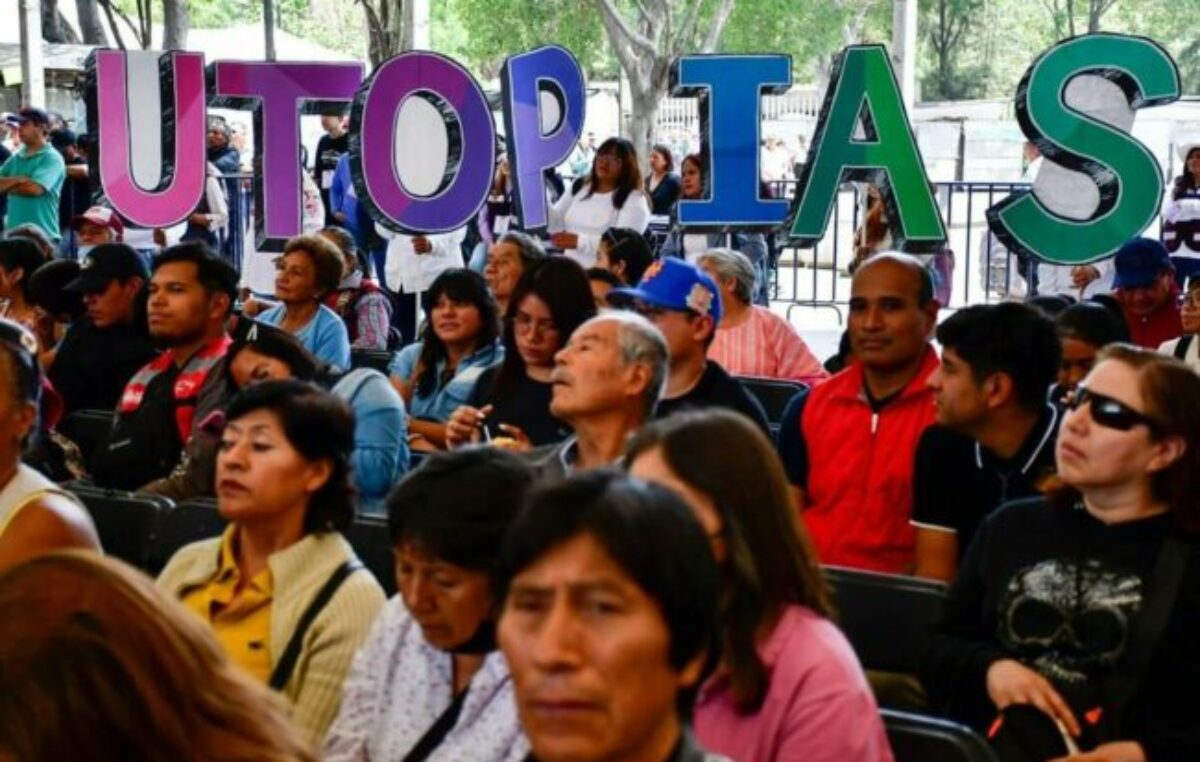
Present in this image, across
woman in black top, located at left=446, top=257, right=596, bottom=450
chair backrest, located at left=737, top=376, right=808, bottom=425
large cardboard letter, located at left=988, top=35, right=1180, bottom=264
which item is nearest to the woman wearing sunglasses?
woman in black top, located at left=446, top=257, right=596, bottom=450

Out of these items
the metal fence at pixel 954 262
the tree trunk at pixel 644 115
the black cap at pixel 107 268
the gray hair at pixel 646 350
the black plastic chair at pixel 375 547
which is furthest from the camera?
the tree trunk at pixel 644 115

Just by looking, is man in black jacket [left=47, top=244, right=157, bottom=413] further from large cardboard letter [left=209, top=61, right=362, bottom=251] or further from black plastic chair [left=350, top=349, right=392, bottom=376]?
large cardboard letter [left=209, top=61, right=362, bottom=251]

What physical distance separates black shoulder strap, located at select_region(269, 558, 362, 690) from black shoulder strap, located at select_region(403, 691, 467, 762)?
614 millimetres

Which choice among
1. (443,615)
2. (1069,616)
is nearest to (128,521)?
(443,615)

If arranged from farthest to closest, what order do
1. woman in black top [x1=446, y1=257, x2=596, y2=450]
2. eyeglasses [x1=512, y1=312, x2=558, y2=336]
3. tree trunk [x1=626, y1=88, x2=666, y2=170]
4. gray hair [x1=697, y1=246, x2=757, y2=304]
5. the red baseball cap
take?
tree trunk [x1=626, y1=88, x2=666, y2=170], the red baseball cap, gray hair [x1=697, y1=246, x2=757, y2=304], eyeglasses [x1=512, y1=312, x2=558, y2=336], woman in black top [x1=446, y1=257, x2=596, y2=450]

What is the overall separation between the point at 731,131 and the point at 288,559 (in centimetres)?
482

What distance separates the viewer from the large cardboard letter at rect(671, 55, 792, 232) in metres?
8.19

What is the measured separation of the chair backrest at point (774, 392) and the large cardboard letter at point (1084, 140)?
1041mm

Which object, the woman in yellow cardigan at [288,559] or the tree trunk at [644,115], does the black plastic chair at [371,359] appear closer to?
the woman in yellow cardigan at [288,559]

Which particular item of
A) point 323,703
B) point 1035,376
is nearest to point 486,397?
point 1035,376

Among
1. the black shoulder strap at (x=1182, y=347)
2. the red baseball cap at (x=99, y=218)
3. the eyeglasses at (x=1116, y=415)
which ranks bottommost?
the black shoulder strap at (x=1182, y=347)

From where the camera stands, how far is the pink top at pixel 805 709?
296 centimetres

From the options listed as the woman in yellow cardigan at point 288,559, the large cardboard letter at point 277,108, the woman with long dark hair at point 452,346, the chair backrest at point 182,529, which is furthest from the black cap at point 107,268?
the woman in yellow cardigan at point 288,559

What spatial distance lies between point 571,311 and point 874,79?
90.5 inches
